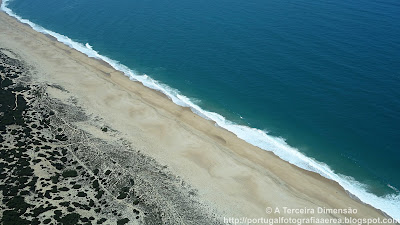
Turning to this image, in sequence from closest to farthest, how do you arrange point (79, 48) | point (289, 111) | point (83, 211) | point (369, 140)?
point (83, 211)
point (369, 140)
point (289, 111)
point (79, 48)

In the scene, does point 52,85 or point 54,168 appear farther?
point 52,85

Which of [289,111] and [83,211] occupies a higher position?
[289,111]

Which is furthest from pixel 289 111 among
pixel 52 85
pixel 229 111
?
pixel 52 85

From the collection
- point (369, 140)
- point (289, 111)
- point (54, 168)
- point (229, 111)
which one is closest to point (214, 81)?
point (229, 111)

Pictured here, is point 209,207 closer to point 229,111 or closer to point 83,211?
point 83,211

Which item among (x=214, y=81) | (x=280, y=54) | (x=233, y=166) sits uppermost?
(x=280, y=54)

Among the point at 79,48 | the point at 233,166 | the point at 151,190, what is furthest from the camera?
the point at 79,48
